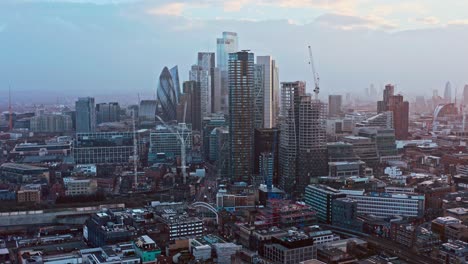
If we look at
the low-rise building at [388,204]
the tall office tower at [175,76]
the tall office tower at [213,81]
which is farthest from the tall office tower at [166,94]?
the low-rise building at [388,204]

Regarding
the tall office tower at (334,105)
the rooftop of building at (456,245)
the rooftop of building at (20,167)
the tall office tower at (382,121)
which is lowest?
the rooftop of building at (456,245)

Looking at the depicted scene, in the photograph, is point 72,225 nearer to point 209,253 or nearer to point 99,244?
point 99,244

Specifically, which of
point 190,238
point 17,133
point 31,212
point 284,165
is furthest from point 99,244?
point 17,133

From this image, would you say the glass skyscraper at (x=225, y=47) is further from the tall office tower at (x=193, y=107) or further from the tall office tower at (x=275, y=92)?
the tall office tower at (x=275, y=92)

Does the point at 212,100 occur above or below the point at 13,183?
above

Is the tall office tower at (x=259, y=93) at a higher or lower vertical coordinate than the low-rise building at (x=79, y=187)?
higher

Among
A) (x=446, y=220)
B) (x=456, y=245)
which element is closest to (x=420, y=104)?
(x=446, y=220)
